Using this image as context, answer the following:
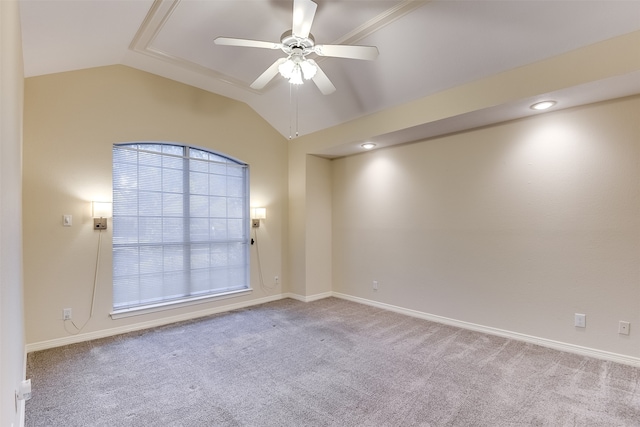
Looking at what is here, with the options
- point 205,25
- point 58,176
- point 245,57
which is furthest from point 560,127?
point 58,176

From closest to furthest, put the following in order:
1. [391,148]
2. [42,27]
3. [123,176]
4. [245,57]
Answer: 1. [42,27]
2. [245,57]
3. [123,176]
4. [391,148]

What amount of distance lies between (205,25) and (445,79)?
250 centimetres

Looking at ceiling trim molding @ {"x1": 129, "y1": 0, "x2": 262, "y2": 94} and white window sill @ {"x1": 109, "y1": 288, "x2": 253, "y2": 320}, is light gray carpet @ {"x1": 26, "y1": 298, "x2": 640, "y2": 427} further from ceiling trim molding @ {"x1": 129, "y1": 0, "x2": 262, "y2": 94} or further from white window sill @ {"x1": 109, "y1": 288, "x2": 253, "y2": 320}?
ceiling trim molding @ {"x1": 129, "y1": 0, "x2": 262, "y2": 94}

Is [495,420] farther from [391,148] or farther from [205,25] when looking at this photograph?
[205,25]

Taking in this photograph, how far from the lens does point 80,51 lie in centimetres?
303

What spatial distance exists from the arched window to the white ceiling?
1.16m

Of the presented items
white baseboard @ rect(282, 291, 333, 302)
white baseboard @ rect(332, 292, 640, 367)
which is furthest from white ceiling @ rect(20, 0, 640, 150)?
white baseboard @ rect(282, 291, 333, 302)

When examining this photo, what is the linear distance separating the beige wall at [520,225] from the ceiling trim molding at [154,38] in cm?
248

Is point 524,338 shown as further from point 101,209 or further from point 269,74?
point 101,209

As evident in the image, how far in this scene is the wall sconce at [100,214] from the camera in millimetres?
3434

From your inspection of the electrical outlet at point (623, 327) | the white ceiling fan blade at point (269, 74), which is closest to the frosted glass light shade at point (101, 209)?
the white ceiling fan blade at point (269, 74)

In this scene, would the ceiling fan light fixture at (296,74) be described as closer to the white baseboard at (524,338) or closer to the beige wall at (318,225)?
the beige wall at (318,225)

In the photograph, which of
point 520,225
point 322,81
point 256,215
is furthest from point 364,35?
point 256,215

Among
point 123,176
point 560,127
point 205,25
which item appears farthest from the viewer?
point 123,176
